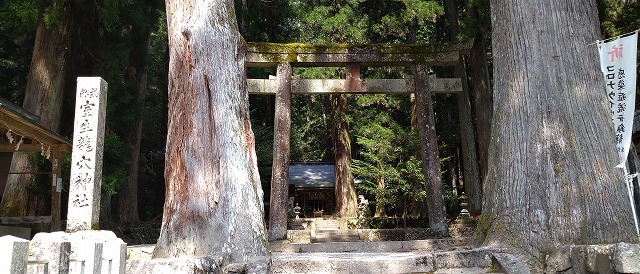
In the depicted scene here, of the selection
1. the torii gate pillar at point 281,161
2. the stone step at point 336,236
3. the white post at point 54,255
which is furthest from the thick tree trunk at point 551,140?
the stone step at point 336,236

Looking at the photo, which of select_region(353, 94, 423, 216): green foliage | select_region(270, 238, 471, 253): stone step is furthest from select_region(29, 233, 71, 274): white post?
select_region(353, 94, 423, 216): green foliage

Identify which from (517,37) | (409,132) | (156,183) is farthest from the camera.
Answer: (156,183)

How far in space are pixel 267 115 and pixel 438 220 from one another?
10.8 m

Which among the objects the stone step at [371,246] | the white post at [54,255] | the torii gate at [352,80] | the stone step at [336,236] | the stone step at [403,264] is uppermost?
the torii gate at [352,80]

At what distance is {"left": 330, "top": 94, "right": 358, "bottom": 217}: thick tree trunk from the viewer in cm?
1738

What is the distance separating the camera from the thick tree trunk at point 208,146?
520 centimetres

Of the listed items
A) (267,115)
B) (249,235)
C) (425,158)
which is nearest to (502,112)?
(249,235)

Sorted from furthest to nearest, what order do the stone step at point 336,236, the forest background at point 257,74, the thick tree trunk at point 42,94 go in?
1. the stone step at point 336,236
2. the forest background at point 257,74
3. the thick tree trunk at point 42,94

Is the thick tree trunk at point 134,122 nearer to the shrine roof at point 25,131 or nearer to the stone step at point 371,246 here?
the shrine roof at point 25,131

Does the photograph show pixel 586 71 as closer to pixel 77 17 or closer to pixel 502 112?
pixel 502 112

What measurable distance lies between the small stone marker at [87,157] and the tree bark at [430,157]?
615 cm

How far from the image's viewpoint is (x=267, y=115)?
19281 millimetres

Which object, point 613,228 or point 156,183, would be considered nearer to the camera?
point 613,228

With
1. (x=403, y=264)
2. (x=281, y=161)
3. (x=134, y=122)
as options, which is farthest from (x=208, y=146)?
(x=134, y=122)
